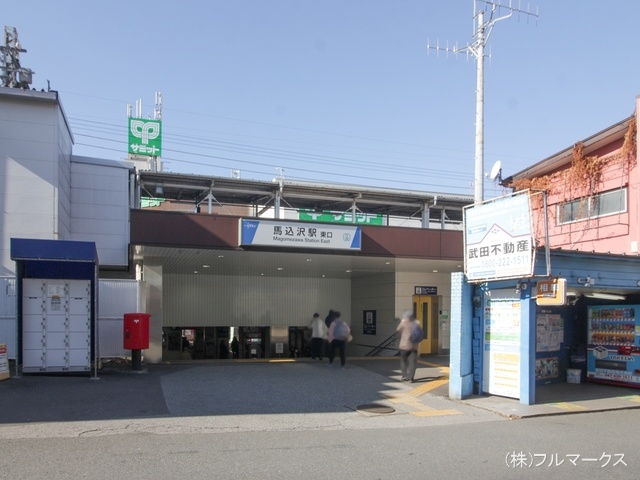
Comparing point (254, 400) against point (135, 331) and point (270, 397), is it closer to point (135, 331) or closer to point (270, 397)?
point (270, 397)

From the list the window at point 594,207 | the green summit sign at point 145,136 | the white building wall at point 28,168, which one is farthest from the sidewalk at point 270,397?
the green summit sign at point 145,136

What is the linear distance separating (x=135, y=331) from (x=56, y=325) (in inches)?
67.7

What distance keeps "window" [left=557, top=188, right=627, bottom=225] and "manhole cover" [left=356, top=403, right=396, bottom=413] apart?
10261mm

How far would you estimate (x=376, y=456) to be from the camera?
23.9ft

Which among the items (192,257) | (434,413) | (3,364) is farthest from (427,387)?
(3,364)

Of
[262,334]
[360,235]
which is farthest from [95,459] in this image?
[262,334]

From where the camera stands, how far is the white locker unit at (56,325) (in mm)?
12938

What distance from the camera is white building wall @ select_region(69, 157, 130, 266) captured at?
17.0 m

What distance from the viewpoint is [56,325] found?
13.1 m

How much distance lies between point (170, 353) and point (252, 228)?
10.2 m

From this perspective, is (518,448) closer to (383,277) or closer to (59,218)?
(59,218)

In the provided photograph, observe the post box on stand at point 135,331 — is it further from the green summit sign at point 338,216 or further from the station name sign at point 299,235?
the green summit sign at point 338,216

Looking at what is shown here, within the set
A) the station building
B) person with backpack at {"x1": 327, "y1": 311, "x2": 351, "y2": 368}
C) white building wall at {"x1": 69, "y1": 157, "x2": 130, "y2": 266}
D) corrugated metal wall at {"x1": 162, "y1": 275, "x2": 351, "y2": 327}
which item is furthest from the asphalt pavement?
corrugated metal wall at {"x1": 162, "y1": 275, "x2": 351, "y2": 327}

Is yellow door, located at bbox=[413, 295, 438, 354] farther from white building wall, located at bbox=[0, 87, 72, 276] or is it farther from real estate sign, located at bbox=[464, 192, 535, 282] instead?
white building wall, located at bbox=[0, 87, 72, 276]
